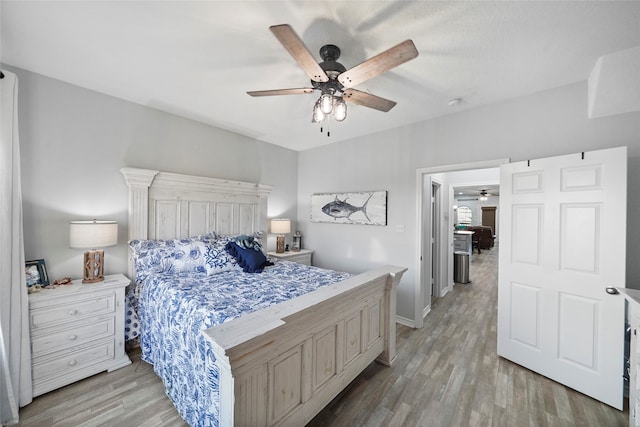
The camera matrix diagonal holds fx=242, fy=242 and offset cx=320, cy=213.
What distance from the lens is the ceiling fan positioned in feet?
4.18

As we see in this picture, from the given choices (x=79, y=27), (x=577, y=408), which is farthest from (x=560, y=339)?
(x=79, y=27)

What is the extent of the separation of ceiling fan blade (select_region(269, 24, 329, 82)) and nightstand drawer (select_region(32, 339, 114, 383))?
2793mm

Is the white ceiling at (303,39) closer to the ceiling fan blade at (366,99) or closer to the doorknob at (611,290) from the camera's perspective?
the ceiling fan blade at (366,99)

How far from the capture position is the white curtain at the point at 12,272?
1690 millimetres

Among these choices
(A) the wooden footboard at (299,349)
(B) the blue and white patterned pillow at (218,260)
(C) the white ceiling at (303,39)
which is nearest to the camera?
(A) the wooden footboard at (299,349)

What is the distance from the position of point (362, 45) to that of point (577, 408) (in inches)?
122

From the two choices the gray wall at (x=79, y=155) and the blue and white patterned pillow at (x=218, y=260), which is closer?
the gray wall at (x=79, y=155)

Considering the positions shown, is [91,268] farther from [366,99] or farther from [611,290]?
[611,290]

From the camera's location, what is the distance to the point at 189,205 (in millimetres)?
3049

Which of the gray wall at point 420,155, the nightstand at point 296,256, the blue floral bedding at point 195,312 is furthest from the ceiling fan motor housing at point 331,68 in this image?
the nightstand at point 296,256

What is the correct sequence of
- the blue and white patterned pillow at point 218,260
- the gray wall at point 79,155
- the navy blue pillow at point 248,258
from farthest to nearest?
the navy blue pillow at point 248,258
the blue and white patterned pillow at point 218,260
the gray wall at point 79,155

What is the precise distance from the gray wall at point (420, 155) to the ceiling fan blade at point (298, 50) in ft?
6.38

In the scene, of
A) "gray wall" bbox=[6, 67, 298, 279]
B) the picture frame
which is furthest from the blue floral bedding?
"gray wall" bbox=[6, 67, 298, 279]

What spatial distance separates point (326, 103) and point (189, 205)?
7.50ft
